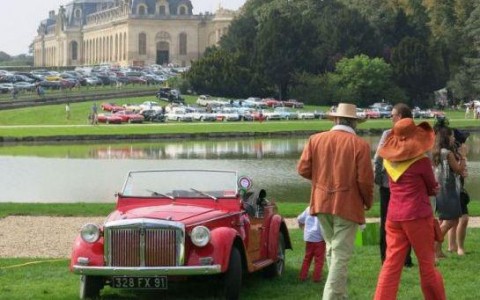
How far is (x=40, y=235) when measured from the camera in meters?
16.4

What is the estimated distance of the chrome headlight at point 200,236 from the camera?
9.98 m

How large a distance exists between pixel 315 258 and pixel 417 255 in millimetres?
2527

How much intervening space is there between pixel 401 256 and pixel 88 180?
2281cm

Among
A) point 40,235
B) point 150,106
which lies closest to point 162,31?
point 150,106

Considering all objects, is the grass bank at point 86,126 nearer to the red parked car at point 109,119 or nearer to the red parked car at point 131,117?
the red parked car at point 109,119

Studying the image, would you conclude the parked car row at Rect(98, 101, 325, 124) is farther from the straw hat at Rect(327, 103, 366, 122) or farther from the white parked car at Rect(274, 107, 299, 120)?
the straw hat at Rect(327, 103, 366, 122)

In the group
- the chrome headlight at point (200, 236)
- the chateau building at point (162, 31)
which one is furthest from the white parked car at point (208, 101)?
the chrome headlight at point (200, 236)

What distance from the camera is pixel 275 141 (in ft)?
172

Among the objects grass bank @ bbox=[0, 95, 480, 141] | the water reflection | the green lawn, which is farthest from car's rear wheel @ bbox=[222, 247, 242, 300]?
grass bank @ bbox=[0, 95, 480, 141]

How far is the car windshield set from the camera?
11.2 meters

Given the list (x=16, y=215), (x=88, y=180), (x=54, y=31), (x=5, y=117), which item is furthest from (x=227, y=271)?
(x=54, y=31)

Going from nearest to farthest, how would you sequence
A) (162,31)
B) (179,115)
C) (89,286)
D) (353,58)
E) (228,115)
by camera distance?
Answer: (89,286) → (179,115) → (228,115) → (353,58) → (162,31)

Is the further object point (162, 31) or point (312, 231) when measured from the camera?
point (162, 31)

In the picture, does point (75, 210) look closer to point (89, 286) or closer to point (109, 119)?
point (89, 286)
